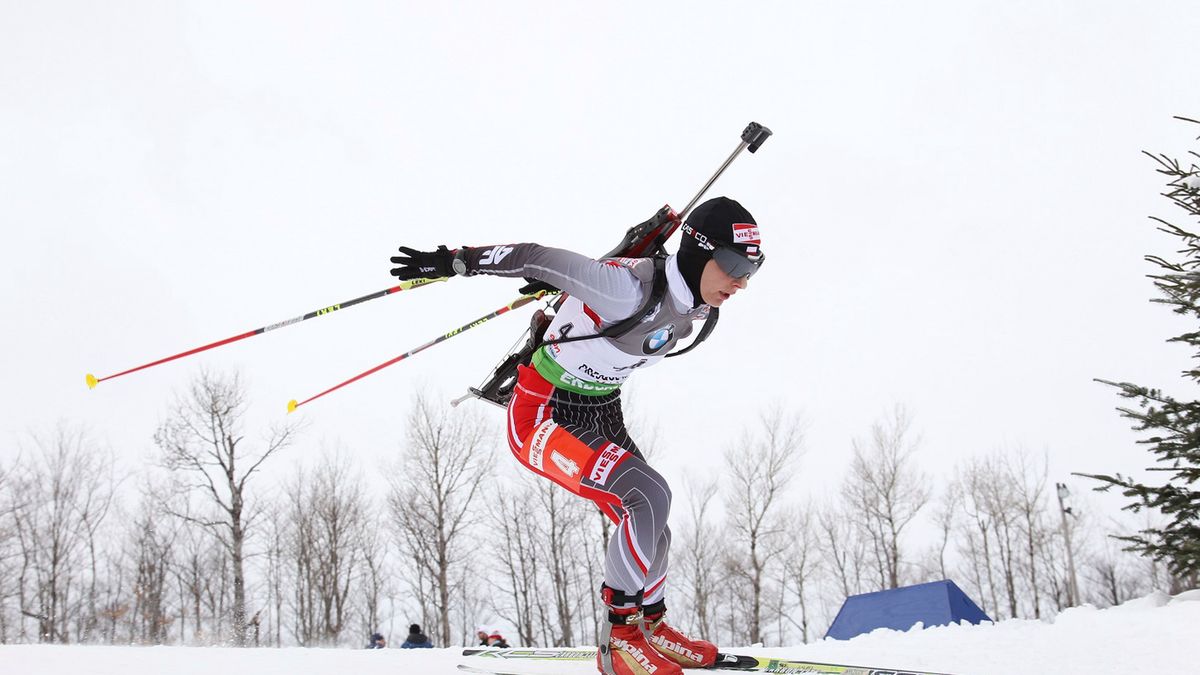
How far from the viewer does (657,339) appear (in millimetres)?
3508

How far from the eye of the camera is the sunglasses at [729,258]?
3303 mm

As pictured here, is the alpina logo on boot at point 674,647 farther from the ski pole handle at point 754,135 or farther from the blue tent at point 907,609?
the blue tent at point 907,609

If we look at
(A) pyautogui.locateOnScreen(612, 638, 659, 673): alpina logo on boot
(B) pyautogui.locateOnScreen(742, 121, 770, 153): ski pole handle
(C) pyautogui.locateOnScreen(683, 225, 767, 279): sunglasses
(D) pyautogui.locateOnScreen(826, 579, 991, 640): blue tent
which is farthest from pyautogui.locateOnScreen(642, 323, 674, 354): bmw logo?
(D) pyautogui.locateOnScreen(826, 579, 991, 640): blue tent

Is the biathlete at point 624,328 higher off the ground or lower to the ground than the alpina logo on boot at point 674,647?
higher

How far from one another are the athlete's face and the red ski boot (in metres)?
1.65

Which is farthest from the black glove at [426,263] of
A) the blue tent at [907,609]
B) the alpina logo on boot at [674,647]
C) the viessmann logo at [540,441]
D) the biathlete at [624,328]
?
the blue tent at [907,609]

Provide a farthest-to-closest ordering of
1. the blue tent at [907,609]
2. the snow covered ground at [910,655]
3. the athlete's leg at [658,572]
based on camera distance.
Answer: the blue tent at [907,609], the snow covered ground at [910,655], the athlete's leg at [658,572]

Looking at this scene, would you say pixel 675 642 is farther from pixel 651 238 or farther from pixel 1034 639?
pixel 1034 639

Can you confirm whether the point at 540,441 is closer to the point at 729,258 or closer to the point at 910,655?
the point at 729,258

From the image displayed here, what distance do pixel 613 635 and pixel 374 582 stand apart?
30817 millimetres

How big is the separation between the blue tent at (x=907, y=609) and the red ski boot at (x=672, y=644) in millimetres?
4841

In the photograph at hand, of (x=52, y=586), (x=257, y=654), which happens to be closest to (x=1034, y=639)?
(x=257, y=654)

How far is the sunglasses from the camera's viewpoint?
3.30 meters

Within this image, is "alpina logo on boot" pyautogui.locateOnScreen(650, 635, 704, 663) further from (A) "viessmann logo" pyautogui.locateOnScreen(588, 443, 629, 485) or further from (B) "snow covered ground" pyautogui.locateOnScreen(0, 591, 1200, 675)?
(A) "viessmann logo" pyautogui.locateOnScreen(588, 443, 629, 485)
